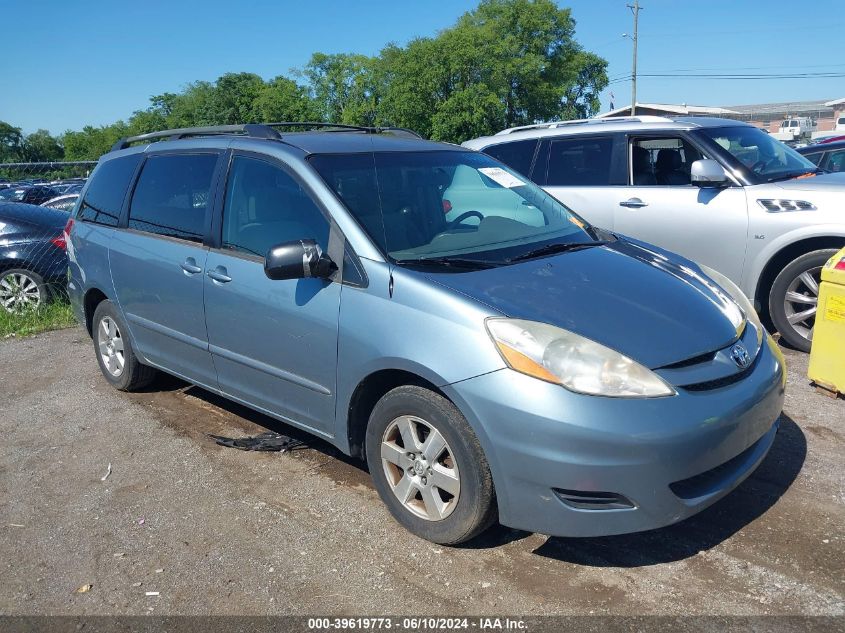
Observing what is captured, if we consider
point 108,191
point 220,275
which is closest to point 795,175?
point 220,275

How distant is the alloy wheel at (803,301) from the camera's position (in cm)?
572

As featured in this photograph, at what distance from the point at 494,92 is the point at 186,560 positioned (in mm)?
54761

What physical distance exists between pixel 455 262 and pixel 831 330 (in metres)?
2.77

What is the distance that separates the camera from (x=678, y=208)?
20.8 feet

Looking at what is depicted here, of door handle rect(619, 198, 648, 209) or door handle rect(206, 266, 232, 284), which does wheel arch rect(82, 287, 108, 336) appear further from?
door handle rect(619, 198, 648, 209)

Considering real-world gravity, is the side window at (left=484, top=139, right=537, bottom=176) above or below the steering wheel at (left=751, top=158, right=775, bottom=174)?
above

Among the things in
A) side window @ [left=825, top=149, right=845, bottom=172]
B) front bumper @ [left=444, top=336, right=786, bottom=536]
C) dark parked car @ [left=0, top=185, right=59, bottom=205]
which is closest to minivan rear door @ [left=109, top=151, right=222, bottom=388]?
front bumper @ [left=444, top=336, right=786, bottom=536]

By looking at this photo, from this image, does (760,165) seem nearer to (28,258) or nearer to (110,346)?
(110,346)

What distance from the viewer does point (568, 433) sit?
Result: 2787mm

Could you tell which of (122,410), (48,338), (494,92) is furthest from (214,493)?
(494,92)

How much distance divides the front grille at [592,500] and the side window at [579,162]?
14.8 feet

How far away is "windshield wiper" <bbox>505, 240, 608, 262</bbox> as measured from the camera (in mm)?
3701

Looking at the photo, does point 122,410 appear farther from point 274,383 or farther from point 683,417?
point 683,417

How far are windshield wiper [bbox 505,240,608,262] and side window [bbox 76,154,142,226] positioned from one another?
305 cm
